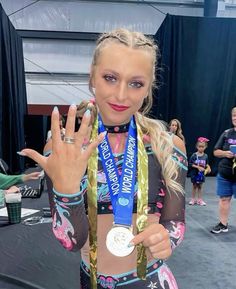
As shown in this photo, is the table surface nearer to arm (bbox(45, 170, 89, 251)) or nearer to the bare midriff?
the bare midriff

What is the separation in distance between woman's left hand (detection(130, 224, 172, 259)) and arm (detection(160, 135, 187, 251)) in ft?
0.19

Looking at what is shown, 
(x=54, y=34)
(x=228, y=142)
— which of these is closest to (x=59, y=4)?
(x=54, y=34)

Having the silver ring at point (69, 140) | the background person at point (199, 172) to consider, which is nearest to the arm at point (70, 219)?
the silver ring at point (69, 140)

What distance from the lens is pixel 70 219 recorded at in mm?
827

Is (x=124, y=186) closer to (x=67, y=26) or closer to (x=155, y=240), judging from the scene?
(x=155, y=240)

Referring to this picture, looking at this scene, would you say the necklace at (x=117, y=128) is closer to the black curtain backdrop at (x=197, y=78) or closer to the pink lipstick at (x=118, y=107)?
the pink lipstick at (x=118, y=107)

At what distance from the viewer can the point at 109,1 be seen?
965 centimetres

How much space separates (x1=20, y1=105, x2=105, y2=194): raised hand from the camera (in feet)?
2.57

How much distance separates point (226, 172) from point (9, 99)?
185 inches

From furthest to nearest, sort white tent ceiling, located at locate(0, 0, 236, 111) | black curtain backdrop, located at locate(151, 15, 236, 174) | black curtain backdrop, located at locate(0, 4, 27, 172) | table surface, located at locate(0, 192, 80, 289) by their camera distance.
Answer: white tent ceiling, located at locate(0, 0, 236, 111)
black curtain backdrop, located at locate(151, 15, 236, 174)
black curtain backdrop, located at locate(0, 4, 27, 172)
table surface, located at locate(0, 192, 80, 289)

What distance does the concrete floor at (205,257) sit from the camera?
103 inches

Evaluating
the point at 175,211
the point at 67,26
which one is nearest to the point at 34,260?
the point at 175,211

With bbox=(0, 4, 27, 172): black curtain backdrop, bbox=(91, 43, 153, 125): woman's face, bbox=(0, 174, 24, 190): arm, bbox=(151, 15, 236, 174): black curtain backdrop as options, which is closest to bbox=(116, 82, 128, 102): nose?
bbox=(91, 43, 153, 125): woman's face

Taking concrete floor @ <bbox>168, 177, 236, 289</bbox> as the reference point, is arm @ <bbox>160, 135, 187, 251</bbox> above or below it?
above
